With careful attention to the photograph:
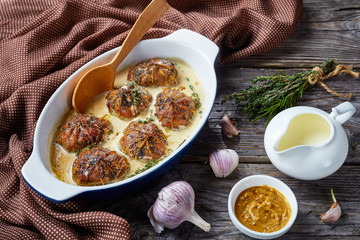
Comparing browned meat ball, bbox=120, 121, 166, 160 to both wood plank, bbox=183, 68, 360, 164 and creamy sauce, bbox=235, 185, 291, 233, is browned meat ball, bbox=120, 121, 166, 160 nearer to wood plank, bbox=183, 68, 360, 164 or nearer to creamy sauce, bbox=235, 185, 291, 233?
wood plank, bbox=183, 68, 360, 164

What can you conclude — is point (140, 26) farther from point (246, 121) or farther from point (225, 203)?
point (225, 203)

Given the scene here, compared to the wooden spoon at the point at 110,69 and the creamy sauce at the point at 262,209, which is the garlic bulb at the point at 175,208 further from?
the wooden spoon at the point at 110,69

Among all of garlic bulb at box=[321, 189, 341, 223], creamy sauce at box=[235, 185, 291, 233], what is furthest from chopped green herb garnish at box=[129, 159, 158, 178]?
garlic bulb at box=[321, 189, 341, 223]

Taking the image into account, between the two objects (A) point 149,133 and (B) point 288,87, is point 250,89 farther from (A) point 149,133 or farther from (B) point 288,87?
(A) point 149,133

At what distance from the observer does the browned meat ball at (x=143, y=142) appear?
9.12ft

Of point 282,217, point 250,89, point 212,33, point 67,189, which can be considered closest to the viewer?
point 67,189

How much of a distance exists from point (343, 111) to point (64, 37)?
7.50 feet

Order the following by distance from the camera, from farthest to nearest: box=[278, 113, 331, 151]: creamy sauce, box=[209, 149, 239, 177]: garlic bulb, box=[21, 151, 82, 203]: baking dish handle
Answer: box=[209, 149, 239, 177]: garlic bulb → box=[278, 113, 331, 151]: creamy sauce → box=[21, 151, 82, 203]: baking dish handle

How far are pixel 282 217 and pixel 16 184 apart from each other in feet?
5.73

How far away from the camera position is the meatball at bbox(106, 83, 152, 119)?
2982 mm

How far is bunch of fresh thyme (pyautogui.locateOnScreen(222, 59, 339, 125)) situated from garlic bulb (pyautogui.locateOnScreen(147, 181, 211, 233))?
844 mm

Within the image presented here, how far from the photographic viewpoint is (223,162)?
9.39ft

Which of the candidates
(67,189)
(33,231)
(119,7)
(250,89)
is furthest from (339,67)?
(33,231)

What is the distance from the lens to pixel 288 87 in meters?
3.18
